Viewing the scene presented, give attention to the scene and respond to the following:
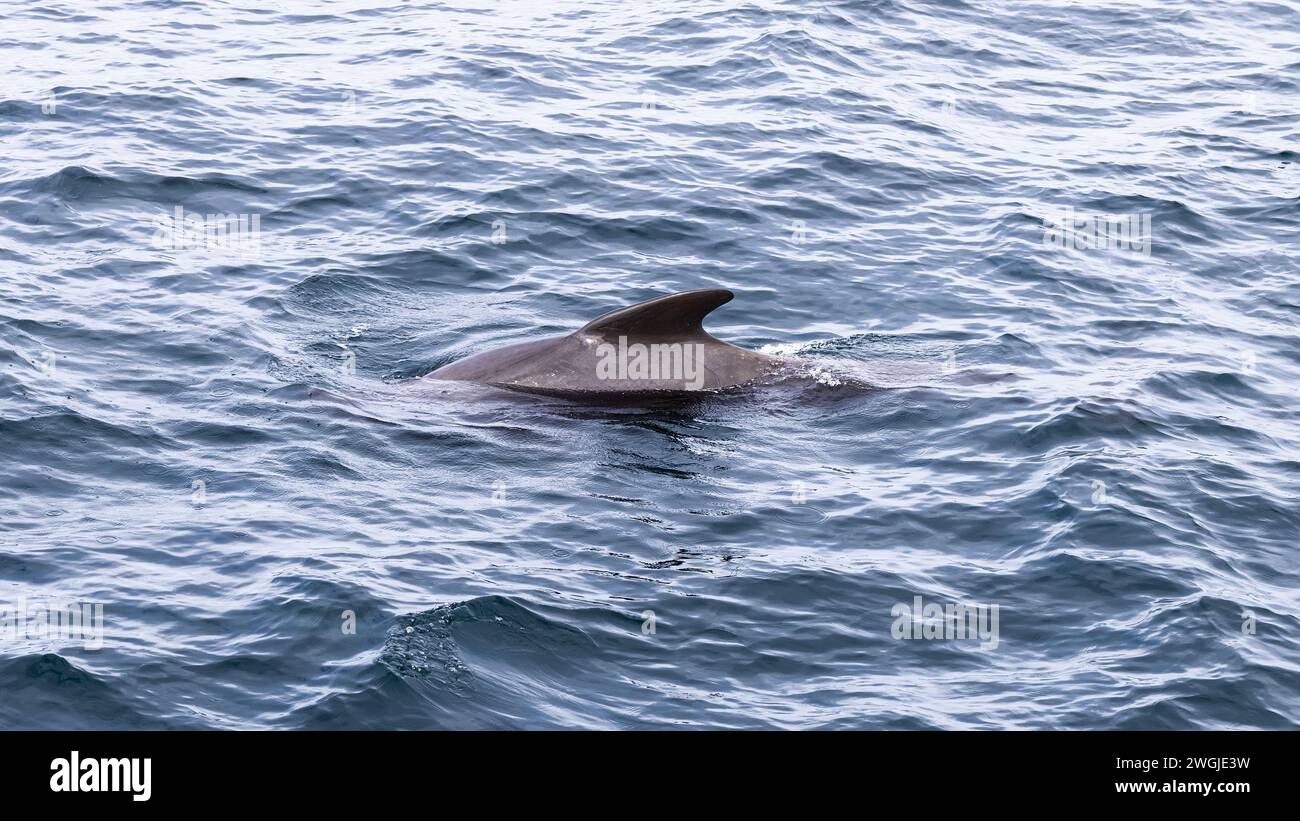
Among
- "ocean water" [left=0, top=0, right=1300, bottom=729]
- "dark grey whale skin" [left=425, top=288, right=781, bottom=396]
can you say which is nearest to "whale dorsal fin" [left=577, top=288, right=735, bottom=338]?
"dark grey whale skin" [left=425, top=288, right=781, bottom=396]

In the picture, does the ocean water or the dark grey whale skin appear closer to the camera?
the ocean water

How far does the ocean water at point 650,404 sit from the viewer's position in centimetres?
1089

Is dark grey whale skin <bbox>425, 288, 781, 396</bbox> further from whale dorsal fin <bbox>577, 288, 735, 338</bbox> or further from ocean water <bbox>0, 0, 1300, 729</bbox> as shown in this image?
ocean water <bbox>0, 0, 1300, 729</bbox>

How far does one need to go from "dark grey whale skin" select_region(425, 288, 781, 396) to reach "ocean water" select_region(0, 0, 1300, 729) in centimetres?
26

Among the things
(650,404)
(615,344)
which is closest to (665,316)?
(615,344)

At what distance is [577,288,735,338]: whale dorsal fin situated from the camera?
14547mm

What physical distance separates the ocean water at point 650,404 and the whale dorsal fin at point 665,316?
757 mm

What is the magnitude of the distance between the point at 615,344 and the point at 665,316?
65 cm

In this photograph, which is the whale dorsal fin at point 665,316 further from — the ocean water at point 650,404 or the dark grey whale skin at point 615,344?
the ocean water at point 650,404

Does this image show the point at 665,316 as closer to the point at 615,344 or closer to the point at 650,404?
the point at 615,344

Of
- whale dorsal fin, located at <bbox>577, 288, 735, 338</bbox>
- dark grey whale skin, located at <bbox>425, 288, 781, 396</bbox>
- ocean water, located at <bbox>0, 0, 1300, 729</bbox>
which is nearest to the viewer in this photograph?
ocean water, located at <bbox>0, 0, 1300, 729</bbox>

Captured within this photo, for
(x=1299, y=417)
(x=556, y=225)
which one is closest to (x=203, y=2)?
(x=556, y=225)

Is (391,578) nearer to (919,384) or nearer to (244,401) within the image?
(244,401)

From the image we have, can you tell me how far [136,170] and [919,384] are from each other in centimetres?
1219
